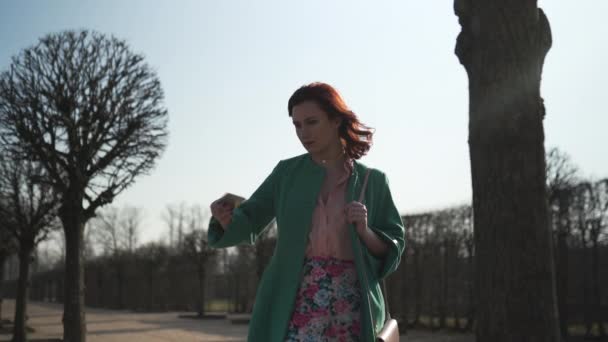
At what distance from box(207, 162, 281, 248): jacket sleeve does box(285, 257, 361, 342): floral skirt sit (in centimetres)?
32

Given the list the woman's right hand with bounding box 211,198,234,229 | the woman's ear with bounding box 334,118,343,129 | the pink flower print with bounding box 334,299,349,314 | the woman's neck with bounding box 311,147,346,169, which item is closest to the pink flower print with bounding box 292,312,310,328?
the pink flower print with bounding box 334,299,349,314

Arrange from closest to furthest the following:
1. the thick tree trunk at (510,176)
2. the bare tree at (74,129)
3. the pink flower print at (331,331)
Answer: the pink flower print at (331,331), the thick tree trunk at (510,176), the bare tree at (74,129)

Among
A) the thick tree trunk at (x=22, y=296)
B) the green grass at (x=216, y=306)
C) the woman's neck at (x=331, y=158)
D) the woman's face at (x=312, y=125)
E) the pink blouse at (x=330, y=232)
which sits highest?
the woman's face at (x=312, y=125)

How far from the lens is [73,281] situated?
40.6 ft

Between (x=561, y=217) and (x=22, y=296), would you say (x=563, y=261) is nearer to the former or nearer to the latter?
(x=561, y=217)

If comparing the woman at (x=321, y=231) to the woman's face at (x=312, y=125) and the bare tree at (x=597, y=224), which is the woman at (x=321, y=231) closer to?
the woman's face at (x=312, y=125)

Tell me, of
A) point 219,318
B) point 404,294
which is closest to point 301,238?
point 404,294

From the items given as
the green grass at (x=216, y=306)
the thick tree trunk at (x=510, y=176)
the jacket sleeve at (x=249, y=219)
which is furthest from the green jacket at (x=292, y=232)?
the green grass at (x=216, y=306)

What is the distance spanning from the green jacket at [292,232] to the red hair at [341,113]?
0.30 feet

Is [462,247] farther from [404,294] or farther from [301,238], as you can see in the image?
[301,238]

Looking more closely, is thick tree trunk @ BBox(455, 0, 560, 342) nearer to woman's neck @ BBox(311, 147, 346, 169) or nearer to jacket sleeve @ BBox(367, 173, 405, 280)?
jacket sleeve @ BBox(367, 173, 405, 280)

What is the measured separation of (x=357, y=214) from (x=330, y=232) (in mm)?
166

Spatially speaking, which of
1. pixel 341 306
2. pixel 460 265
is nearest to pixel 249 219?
pixel 341 306

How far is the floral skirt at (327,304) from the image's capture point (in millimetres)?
2541
